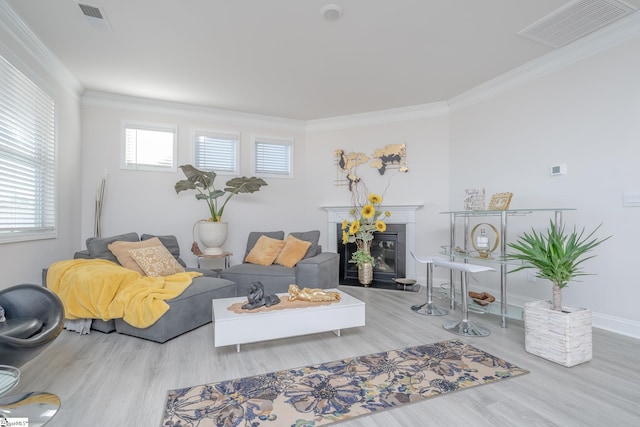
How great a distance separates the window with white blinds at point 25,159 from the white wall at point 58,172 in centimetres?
9

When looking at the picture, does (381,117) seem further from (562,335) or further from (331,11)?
(562,335)

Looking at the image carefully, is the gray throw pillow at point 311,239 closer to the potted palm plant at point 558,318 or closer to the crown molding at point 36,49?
the potted palm plant at point 558,318

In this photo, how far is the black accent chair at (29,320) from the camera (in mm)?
1625

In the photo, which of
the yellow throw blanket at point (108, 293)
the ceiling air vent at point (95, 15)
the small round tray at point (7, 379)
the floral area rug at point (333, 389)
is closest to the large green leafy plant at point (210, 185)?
the yellow throw blanket at point (108, 293)

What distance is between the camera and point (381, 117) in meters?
4.95

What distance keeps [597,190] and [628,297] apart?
0.98m

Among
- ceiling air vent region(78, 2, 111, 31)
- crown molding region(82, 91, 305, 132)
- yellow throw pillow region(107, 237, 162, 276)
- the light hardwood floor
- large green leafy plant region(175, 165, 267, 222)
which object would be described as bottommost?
the light hardwood floor

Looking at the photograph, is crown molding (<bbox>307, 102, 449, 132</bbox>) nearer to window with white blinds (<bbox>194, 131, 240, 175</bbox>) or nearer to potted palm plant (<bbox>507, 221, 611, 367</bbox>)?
window with white blinds (<bbox>194, 131, 240, 175</bbox>)

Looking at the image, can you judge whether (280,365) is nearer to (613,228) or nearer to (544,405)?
(544,405)

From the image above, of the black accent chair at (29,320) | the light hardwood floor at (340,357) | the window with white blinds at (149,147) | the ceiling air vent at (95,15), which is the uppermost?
the ceiling air vent at (95,15)

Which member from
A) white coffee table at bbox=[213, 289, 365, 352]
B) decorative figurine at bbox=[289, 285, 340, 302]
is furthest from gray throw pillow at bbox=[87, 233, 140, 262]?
decorative figurine at bbox=[289, 285, 340, 302]

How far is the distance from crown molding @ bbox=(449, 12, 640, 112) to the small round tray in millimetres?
4778

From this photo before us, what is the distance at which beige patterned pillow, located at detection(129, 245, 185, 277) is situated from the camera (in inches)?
126

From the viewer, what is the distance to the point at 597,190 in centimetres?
294
